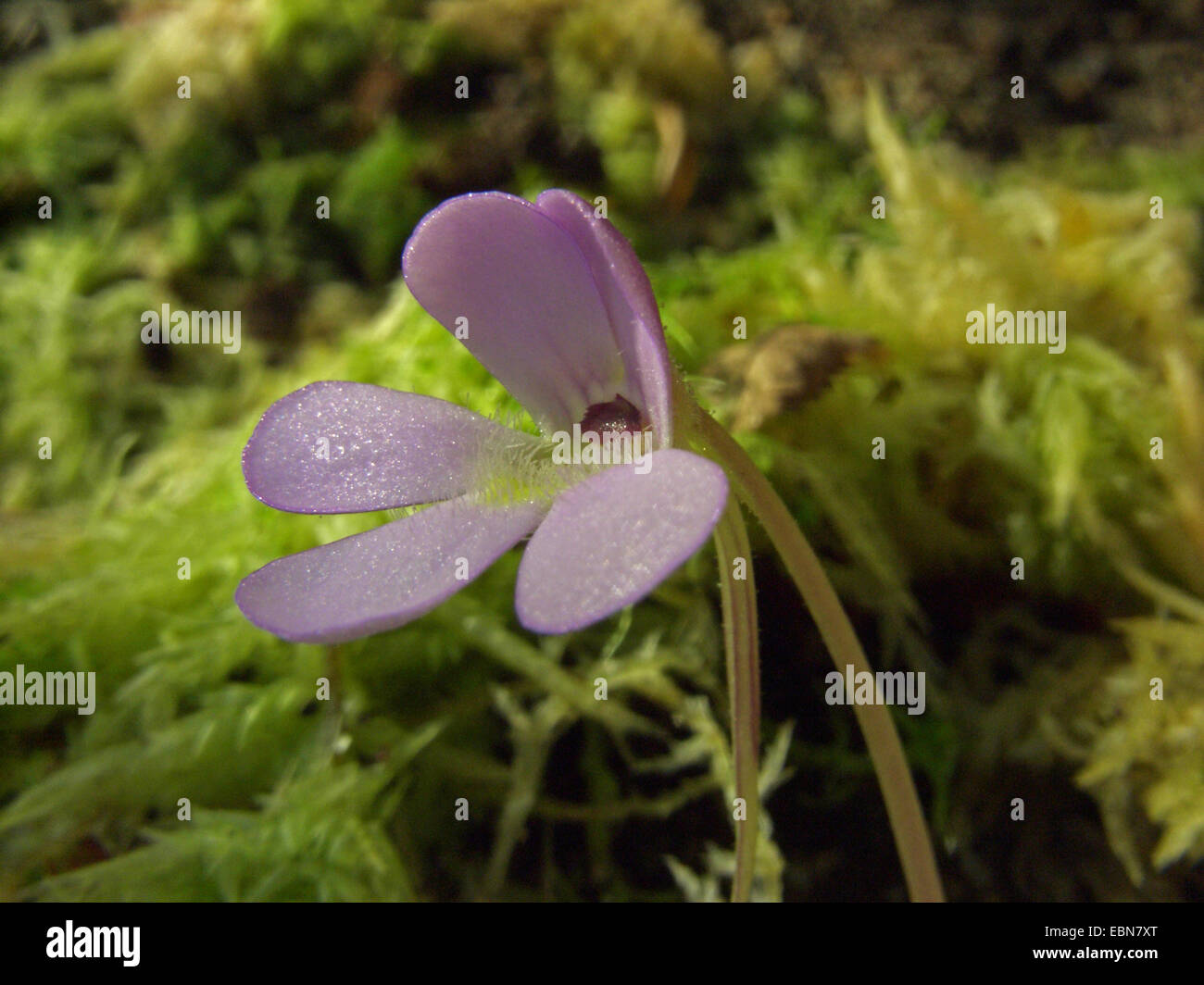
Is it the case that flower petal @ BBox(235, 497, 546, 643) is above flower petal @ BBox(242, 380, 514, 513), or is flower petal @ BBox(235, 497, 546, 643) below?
below

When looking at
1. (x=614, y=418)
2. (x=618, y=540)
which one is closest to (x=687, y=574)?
(x=614, y=418)

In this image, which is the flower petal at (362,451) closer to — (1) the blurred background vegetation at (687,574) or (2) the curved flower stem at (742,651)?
(2) the curved flower stem at (742,651)

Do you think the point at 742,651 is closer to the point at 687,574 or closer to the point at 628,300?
the point at 628,300

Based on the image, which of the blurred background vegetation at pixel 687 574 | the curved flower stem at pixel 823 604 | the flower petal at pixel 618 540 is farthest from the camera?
the blurred background vegetation at pixel 687 574

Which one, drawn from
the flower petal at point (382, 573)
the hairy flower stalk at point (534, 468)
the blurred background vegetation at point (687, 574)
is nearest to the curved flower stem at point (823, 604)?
the hairy flower stalk at point (534, 468)

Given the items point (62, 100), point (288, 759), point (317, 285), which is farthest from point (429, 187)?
point (288, 759)

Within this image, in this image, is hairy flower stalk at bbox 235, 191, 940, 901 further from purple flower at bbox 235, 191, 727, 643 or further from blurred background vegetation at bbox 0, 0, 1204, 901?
blurred background vegetation at bbox 0, 0, 1204, 901

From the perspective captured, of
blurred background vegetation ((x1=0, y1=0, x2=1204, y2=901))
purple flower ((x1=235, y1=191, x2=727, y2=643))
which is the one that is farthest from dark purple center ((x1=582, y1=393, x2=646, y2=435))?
blurred background vegetation ((x1=0, y1=0, x2=1204, y2=901))
